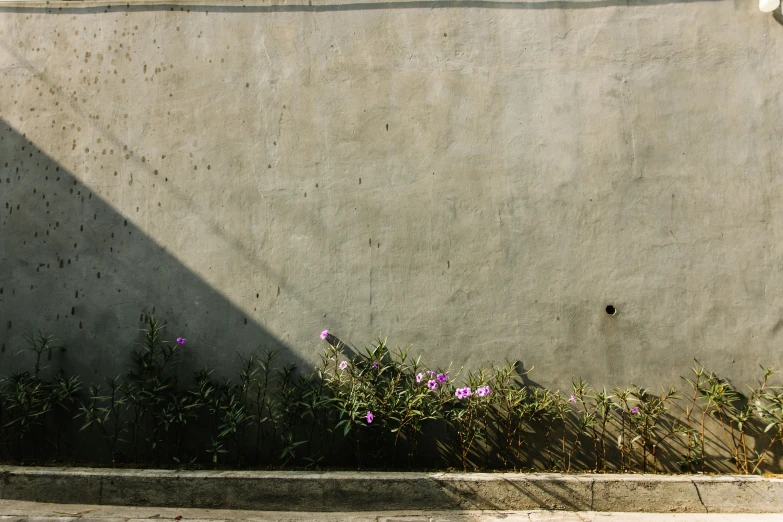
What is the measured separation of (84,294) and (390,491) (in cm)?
294

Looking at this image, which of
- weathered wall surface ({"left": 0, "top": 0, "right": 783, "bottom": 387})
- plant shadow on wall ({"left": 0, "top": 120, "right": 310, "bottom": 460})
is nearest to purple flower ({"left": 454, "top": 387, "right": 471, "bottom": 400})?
weathered wall surface ({"left": 0, "top": 0, "right": 783, "bottom": 387})

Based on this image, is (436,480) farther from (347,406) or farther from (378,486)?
(347,406)

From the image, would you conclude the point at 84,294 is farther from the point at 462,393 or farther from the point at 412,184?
the point at 462,393

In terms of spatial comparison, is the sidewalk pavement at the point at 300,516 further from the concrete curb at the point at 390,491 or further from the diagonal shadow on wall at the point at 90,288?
the diagonal shadow on wall at the point at 90,288

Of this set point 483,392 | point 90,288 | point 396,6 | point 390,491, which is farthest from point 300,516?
point 396,6

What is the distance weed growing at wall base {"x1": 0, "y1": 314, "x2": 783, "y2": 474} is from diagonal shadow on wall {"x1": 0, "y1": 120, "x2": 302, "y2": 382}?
0.14 metres

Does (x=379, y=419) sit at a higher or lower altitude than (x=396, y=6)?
lower

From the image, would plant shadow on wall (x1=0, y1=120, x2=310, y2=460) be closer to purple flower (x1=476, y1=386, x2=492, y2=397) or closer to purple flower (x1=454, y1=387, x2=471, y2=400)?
purple flower (x1=454, y1=387, x2=471, y2=400)

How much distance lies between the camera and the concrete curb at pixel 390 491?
3.78 m

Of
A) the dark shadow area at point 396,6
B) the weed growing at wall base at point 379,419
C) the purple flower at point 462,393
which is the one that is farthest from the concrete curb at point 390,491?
the dark shadow area at point 396,6

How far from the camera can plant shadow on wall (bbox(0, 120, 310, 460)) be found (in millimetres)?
4516

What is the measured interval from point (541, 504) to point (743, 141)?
10.8 feet

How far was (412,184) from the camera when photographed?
181 inches

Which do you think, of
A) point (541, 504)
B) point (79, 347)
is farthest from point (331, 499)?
point (79, 347)
